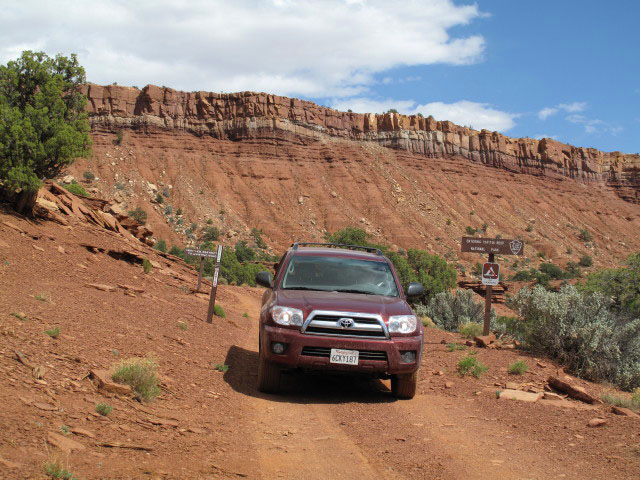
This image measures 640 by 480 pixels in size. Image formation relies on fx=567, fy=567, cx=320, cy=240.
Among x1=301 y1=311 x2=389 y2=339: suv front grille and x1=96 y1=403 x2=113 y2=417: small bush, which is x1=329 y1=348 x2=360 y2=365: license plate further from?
x1=96 y1=403 x2=113 y2=417: small bush

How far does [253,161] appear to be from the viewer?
70.1 m

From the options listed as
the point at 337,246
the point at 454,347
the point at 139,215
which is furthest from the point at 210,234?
the point at 337,246

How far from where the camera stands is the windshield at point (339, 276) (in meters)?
7.79

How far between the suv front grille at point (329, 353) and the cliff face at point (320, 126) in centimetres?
6867

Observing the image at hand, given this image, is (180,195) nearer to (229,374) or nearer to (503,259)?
(503,259)

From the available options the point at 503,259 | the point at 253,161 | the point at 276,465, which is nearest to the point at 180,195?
the point at 253,161

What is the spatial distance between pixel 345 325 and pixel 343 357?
37 cm

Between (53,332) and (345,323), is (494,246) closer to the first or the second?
(345,323)

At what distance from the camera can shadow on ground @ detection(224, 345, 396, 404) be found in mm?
7188

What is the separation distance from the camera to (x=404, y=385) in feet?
23.7

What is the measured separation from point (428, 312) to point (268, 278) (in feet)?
44.4

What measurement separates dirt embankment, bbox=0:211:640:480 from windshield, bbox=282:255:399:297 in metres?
1.40

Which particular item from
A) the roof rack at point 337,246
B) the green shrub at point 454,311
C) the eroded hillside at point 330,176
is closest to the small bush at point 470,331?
the green shrub at point 454,311

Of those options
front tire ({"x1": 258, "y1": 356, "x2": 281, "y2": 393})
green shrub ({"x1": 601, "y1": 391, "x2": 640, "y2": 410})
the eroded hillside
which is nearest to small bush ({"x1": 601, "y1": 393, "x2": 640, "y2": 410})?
green shrub ({"x1": 601, "y1": 391, "x2": 640, "y2": 410})
